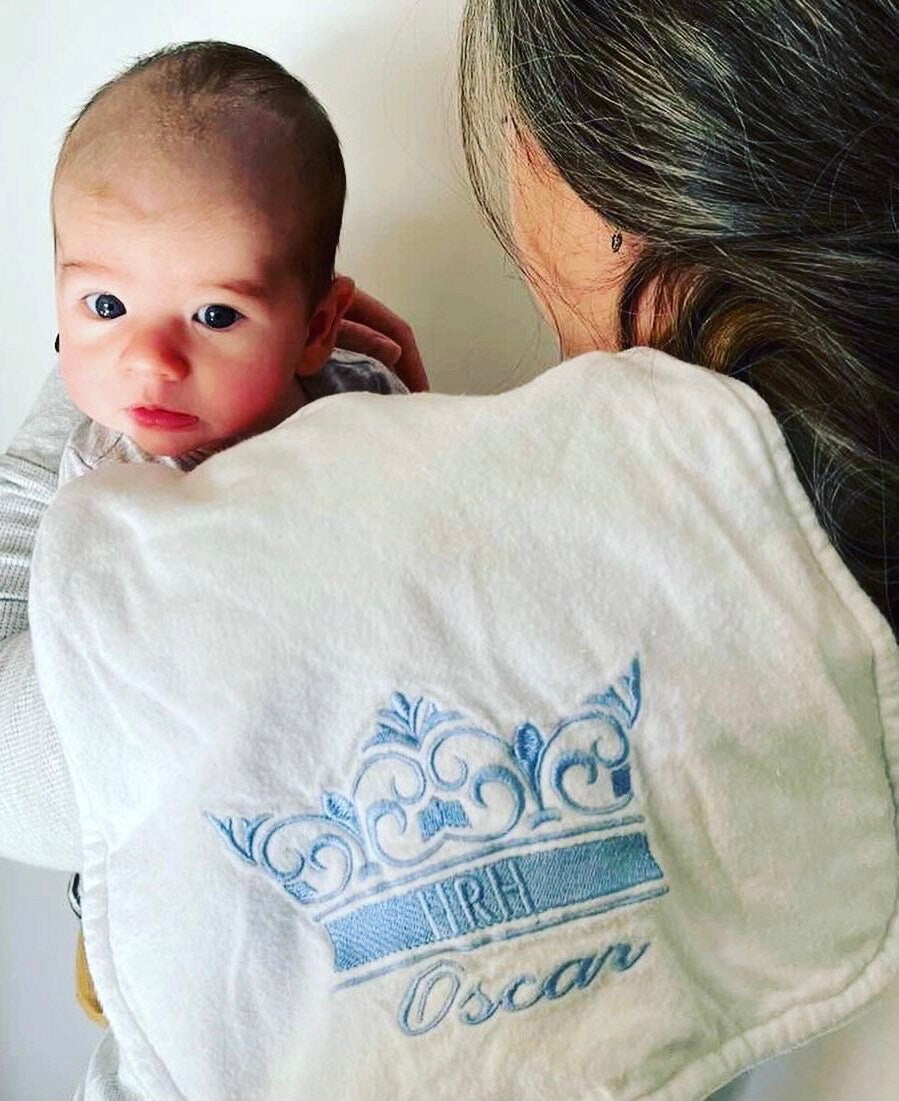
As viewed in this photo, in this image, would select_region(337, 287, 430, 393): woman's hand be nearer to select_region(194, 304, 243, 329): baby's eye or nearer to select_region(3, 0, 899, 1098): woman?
select_region(194, 304, 243, 329): baby's eye

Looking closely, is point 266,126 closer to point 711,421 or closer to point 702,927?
point 711,421

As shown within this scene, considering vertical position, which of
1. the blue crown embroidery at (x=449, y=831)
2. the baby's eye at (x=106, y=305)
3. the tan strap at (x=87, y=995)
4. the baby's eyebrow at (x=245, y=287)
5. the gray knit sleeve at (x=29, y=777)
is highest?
the baby's eyebrow at (x=245, y=287)

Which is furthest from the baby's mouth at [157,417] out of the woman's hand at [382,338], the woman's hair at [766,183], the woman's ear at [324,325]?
the woman's hair at [766,183]

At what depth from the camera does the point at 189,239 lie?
724mm

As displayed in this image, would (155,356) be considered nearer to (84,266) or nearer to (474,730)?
(84,266)

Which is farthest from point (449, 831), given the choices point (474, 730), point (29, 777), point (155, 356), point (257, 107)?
point (257, 107)

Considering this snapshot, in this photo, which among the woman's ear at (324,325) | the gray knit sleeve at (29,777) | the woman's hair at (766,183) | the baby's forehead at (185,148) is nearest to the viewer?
the woman's hair at (766,183)

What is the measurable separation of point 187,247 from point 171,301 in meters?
0.04

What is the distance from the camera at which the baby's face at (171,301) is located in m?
0.72

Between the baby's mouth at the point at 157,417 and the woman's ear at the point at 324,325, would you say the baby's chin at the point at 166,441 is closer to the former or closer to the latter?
the baby's mouth at the point at 157,417

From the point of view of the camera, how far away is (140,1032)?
0.52 meters

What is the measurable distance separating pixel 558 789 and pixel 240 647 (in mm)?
150

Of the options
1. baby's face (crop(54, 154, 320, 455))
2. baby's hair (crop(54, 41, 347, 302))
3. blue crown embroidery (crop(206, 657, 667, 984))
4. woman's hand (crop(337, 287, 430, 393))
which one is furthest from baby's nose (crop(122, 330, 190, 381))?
blue crown embroidery (crop(206, 657, 667, 984))

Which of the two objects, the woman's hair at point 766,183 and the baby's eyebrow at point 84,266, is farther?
the baby's eyebrow at point 84,266
